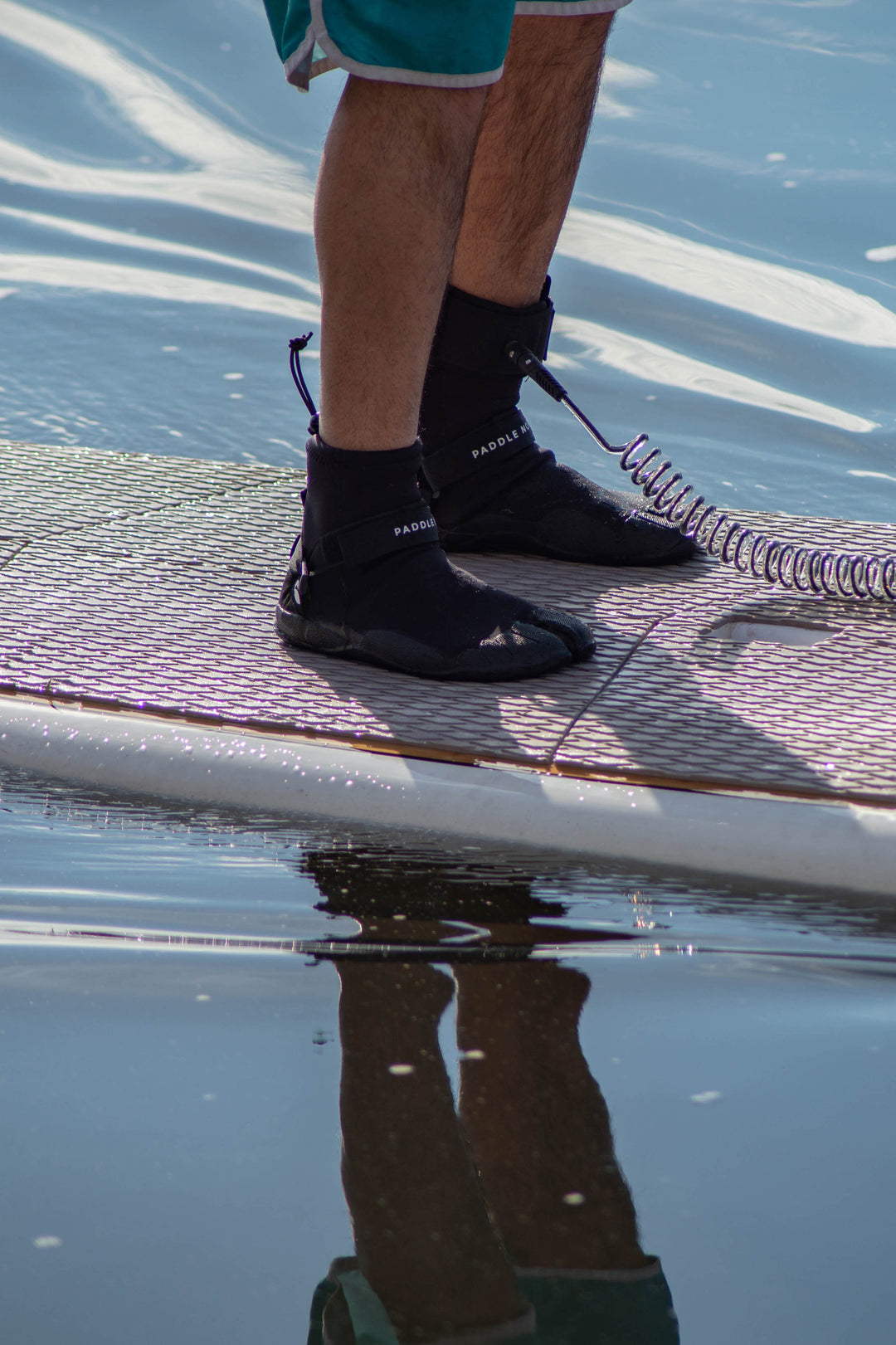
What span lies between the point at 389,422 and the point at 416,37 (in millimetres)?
312

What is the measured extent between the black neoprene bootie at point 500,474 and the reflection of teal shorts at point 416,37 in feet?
1.21

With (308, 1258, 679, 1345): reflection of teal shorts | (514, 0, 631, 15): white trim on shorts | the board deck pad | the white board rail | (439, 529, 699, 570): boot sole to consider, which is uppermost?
(514, 0, 631, 15): white trim on shorts

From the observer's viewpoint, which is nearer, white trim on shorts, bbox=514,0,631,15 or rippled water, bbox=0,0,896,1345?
rippled water, bbox=0,0,896,1345

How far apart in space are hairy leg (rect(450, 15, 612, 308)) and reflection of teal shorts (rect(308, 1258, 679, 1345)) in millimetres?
1126

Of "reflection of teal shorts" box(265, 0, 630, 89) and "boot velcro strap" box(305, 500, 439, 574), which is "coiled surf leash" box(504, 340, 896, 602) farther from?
"reflection of teal shorts" box(265, 0, 630, 89)

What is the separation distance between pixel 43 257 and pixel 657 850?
3186mm

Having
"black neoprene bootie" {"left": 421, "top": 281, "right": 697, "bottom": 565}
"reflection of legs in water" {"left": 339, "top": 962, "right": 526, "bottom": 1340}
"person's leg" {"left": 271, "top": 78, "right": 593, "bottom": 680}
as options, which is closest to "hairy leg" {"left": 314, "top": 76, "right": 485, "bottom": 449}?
"person's leg" {"left": 271, "top": 78, "right": 593, "bottom": 680}

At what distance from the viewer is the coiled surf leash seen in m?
1.43

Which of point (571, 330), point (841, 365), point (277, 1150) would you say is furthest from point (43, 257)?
point (277, 1150)

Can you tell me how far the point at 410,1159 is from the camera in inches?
28.2

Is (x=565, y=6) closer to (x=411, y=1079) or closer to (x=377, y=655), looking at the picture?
(x=377, y=655)

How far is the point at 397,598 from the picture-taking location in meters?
1.26

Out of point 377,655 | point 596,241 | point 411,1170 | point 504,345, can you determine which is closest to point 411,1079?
point 411,1170

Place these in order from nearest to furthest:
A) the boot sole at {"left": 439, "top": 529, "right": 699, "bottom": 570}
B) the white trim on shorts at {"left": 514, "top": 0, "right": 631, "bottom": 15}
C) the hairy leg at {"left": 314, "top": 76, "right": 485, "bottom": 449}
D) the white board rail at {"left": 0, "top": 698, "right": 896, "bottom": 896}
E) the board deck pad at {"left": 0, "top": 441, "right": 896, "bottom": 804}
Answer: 1. the white board rail at {"left": 0, "top": 698, "right": 896, "bottom": 896}
2. the board deck pad at {"left": 0, "top": 441, "right": 896, "bottom": 804}
3. the hairy leg at {"left": 314, "top": 76, "right": 485, "bottom": 449}
4. the white trim on shorts at {"left": 514, "top": 0, "right": 631, "bottom": 15}
5. the boot sole at {"left": 439, "top": 529, "right": 699, "bottom": 570}
